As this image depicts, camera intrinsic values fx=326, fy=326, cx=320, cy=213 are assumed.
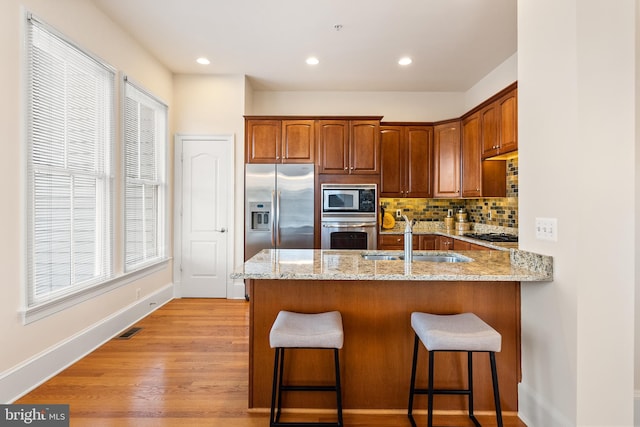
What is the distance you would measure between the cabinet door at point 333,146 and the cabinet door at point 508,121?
1780mm

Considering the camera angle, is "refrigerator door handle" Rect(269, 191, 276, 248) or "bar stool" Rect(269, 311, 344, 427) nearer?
"bar stool" Rect(269, 311, 344, 427)

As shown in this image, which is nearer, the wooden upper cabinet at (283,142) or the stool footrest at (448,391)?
the stool footrest at (448,391)

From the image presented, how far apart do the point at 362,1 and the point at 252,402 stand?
3.11m

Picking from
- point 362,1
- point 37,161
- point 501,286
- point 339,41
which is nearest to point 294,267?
point 501,286

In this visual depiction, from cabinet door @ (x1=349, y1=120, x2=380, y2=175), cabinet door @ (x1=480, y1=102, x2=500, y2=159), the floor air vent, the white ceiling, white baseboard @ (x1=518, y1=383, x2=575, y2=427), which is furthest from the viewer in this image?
cabinet door @ (x1=349, y1=120, x2=380, y2=175)

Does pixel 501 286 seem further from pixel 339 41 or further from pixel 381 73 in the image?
pixel 381 73

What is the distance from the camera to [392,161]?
4.69 metres

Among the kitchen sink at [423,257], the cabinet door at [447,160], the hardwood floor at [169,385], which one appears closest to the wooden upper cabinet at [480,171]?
the cabinet door at [447,160]

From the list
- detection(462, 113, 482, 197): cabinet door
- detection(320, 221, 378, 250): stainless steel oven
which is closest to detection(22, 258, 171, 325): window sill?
detection(320, 221, 378, 250): stainless steel oven

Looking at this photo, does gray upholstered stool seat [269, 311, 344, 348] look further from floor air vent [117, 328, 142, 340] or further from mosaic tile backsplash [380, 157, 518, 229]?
mosaic tile backsplash [380, 157, 518, 229]

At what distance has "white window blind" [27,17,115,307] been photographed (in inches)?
88.7

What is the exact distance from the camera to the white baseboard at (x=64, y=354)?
6.73 ft

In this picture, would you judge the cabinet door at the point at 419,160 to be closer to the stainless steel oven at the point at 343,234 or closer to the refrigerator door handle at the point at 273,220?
the stainless steel oven at the point at 343,234

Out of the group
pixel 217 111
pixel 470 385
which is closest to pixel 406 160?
pixel 217 111
